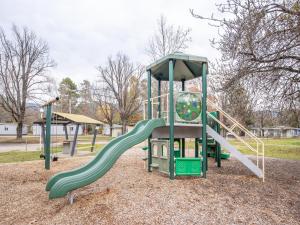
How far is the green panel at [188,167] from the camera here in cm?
668

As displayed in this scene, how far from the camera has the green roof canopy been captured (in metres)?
7.06

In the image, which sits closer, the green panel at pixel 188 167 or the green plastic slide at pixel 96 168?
the green plastic slide at pixel 96 168

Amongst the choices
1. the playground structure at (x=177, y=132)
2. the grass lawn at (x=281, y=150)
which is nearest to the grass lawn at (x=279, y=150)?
the grass lawn at (x=281, y=150)

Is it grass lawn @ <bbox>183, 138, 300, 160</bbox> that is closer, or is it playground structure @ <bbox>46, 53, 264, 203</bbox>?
playground structure @ <bbox>46, 53, 264, 203</bbox>

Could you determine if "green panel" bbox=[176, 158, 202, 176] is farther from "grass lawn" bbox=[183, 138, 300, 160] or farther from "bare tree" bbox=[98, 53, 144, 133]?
"bare tree" bbox=[98, 53, 144, 133]

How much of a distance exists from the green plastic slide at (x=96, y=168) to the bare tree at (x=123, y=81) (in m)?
24.2

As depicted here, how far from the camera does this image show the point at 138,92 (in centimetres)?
3159

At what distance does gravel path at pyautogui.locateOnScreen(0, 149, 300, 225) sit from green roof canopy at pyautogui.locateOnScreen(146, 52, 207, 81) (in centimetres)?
336

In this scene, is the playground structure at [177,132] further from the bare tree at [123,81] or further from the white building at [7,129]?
the white building at [7,129]

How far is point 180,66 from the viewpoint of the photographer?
8062 mm

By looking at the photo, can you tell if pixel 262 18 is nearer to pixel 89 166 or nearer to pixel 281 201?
pixel 281 201

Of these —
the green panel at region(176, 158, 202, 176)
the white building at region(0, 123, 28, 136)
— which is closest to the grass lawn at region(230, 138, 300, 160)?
the green panel at region(176, 158, 202, 176)

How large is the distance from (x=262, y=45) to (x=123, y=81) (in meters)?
24.9

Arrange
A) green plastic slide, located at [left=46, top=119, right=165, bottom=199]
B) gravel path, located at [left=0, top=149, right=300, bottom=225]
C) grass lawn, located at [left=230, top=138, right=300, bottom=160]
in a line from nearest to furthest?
gravel path, located at [left=0, top=149, right=300, bottom=225], green plastic slide, located at [left=46, top=119, right=165, bottom=199], grass lawn, located at [left=230, top=138, right=300, bottom=160]
